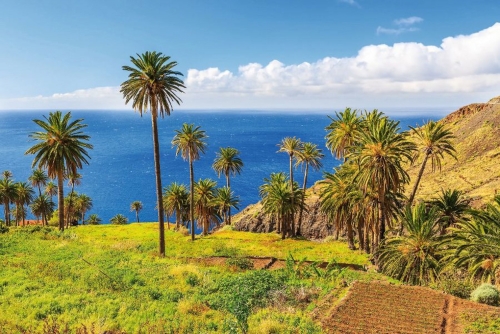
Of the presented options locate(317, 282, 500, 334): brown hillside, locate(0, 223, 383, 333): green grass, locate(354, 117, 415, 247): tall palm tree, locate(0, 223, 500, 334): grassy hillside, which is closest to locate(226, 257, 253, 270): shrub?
locate(0, 223, 500, 334): grassy hillside

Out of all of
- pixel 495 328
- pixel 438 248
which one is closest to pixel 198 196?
pixel 438 248

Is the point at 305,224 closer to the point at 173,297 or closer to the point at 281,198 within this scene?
the point at 281,198

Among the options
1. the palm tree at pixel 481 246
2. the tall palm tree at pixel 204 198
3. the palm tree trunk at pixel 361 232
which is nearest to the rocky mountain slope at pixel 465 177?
the tall palm tree at pixel 204 198

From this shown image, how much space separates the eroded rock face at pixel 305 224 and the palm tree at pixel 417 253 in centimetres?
3396

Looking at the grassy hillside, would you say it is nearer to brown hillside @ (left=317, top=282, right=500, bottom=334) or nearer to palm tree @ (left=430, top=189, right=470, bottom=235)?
brown hillside @ (left=317, top=282, right=500, bottom=334)

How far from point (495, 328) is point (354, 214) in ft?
84.9

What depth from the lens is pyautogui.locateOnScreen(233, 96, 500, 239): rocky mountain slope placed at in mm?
60250

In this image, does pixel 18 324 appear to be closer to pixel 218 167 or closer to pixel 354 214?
pixel 354 214

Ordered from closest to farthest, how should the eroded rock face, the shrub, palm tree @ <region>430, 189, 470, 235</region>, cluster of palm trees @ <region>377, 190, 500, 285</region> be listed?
1. cluster of palm trees @ <region>377, 190, 500, 285</region>
2. the shrub
3. palm tree @ <region>430, 189, 470, 235</region>
4. the eroded rock face

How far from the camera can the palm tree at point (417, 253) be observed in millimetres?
25891

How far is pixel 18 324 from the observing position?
14.0m

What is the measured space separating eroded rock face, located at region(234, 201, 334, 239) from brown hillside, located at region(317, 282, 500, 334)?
4448cm

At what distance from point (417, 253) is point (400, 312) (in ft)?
42.3

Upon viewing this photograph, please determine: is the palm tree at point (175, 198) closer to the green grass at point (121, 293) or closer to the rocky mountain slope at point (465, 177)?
the rocky mountain slope at point (465, 177)
